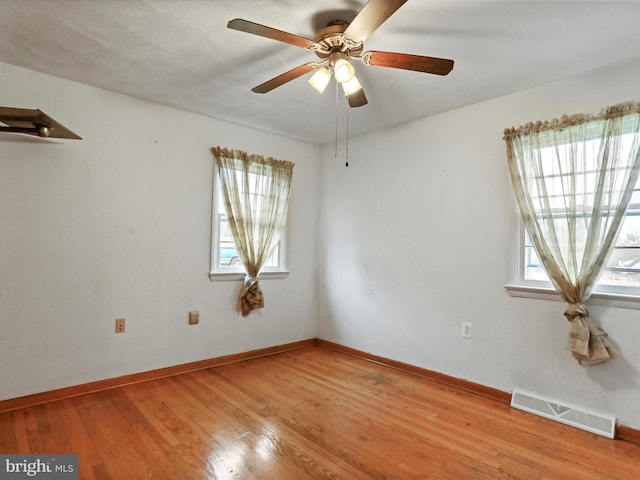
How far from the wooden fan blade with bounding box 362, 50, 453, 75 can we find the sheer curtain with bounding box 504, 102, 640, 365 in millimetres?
1234

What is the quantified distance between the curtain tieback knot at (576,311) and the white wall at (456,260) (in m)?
0.11

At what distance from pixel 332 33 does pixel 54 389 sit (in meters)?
3.04

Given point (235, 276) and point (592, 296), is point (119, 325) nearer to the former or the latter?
point (235, 276)

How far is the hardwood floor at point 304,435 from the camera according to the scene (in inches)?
72.5

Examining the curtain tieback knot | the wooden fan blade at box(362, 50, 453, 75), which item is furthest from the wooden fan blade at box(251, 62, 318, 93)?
the curtain tieback knot

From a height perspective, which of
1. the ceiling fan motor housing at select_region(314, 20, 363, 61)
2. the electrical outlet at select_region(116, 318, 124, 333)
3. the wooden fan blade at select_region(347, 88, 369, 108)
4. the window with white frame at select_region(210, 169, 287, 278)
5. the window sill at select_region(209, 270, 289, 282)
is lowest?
the electrical outlet at select_region(116, 318, 124, 333)

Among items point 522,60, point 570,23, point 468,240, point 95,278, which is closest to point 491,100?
point 522,60

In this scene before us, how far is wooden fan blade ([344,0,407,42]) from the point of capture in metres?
1.43

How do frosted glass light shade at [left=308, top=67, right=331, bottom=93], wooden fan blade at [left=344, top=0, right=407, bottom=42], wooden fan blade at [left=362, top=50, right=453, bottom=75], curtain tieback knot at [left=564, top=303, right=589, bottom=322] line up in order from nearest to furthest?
Result: wooden fan blade at [left=344, top=0, right=407, bottom=42]
wooden fan blade at [left=362, top=50, right=453, bottom=75]
frosted glass light shade at [left=308, top=67, right=331, bottom=93]
curtain tieback knot at [left=564, top=303, right=589, bottom=322]

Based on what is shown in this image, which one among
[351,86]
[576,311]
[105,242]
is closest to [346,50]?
[351,86]

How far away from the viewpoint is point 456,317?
9.95 ft

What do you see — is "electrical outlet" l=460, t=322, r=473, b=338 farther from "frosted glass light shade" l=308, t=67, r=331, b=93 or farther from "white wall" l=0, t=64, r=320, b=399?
"frosted glass light shade" l=308, t=67, r=331, b=93

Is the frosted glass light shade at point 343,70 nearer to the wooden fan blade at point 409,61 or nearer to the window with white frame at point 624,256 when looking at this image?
the wooden fan blade at point 409,61

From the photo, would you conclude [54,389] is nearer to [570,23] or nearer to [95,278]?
[95,278]
